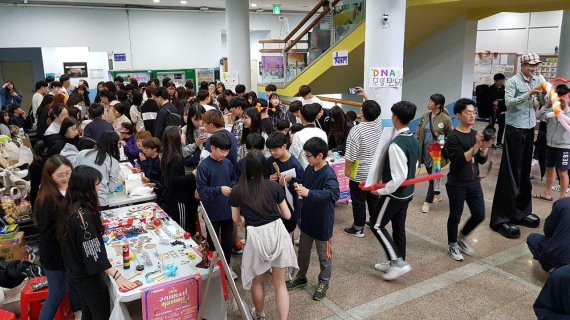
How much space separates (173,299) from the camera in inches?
117

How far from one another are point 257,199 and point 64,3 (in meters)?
12.7

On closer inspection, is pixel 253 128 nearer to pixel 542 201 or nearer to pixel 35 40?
pixel 542 201

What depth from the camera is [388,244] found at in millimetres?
3967

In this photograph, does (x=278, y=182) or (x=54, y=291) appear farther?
(x=278, y=182)

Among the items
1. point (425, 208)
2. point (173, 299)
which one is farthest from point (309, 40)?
point (173, 299)

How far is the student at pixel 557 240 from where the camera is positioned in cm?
333

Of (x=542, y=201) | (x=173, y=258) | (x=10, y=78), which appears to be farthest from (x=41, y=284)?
(x=10, y=78)

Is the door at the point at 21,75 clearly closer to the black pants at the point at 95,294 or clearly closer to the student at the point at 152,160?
the student at the point at 152,160

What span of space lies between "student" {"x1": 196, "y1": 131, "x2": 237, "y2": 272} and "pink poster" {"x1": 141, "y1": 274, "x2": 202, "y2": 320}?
0.82 m

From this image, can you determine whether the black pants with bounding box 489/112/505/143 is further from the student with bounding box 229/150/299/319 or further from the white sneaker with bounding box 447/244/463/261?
the student with bounding box 229/150/299/319

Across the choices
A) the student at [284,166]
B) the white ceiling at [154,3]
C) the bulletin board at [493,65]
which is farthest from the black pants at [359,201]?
the white ceiling at [154,3]

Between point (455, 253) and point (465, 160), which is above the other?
point (465, 160)

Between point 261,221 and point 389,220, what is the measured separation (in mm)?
1431

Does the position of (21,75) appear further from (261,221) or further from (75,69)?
(261,221)
